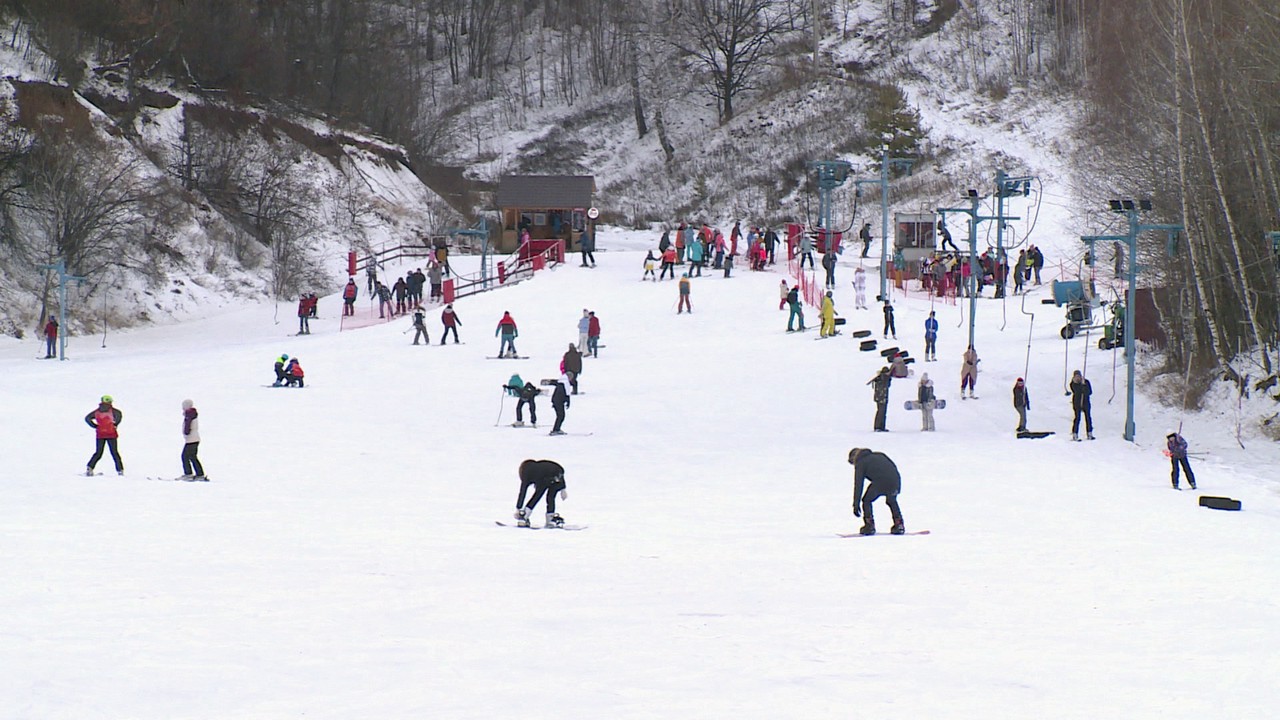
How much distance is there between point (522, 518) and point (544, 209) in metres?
39.6

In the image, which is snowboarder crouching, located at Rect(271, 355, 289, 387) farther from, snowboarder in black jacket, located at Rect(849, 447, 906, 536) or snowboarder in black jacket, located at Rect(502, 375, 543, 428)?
snowboarder in black jacket, located at Rect(849, 447, 906, 536)

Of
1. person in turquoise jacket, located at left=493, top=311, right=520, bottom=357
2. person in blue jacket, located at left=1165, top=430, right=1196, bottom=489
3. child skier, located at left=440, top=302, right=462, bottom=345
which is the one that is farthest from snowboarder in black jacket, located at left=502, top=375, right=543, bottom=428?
person in blue jacket, located at left=1165, top=430, right=1196, bottom=489

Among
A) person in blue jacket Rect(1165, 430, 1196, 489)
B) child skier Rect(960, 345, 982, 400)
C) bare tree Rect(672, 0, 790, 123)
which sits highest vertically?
bare tree Rect(672, 0, 790, 123)

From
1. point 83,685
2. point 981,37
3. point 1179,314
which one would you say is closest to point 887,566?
point 83,685

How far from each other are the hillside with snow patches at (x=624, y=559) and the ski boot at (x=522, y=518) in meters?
0.30

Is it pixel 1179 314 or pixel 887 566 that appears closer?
pixel 887 566

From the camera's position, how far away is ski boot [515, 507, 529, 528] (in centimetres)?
1384

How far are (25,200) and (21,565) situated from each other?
3557 centimetres

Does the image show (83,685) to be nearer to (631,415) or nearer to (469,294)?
(631,415)

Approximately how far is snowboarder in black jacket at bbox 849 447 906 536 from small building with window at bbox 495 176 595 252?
3964 cm

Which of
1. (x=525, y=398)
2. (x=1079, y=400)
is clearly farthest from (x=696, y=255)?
(x=1079, y=400)

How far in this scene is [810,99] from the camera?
245 ft

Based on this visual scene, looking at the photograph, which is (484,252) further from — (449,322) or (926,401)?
(926,401)

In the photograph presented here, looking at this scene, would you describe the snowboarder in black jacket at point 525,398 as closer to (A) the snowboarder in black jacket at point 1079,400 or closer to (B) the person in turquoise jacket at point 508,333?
(B) the person in turquoise jacket at point 508,333
